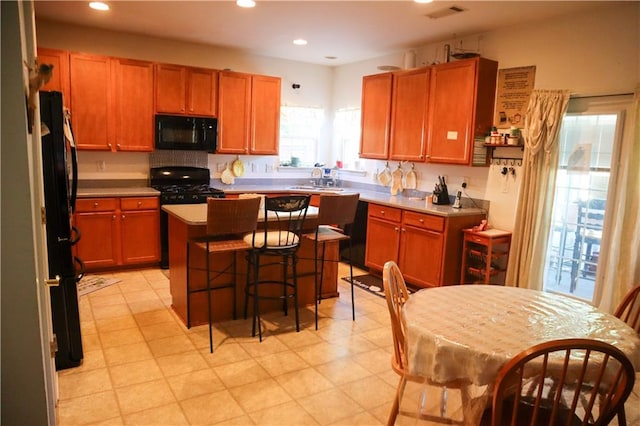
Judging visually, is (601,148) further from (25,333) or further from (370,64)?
(25,333)

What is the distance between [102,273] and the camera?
4879mm

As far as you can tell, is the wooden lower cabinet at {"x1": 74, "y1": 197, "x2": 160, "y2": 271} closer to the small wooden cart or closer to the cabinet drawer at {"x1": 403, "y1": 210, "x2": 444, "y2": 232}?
the cabinet drawer at {"x1": 403, "y1": 210, "x2": 444, "y2": 232}

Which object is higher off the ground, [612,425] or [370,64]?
[370,64]

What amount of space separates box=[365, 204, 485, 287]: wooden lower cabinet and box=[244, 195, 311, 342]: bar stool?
1.33 meters

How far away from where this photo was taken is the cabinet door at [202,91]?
531 cm

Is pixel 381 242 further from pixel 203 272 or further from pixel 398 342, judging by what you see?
pixel 398 342

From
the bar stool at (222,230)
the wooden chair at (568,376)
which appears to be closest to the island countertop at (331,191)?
the bar stool at (222,230)

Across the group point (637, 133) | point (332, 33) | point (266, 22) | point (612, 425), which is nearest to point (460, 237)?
point (637, 133)

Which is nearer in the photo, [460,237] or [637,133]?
[637,133]

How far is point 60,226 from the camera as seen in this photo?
274 centimetres

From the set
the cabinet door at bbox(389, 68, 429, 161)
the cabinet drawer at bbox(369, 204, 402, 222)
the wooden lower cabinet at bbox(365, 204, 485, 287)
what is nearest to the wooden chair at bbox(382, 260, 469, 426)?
the wooden lower cabinet at bbox(365, 204, 485, 287)

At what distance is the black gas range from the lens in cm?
504

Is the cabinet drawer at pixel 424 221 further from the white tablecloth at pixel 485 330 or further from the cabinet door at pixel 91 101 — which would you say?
the cabinet door at pixel 91 101

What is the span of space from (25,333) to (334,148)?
225 inches
